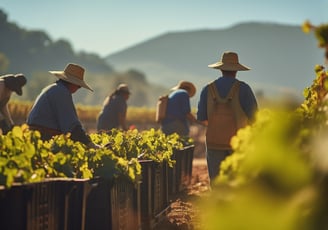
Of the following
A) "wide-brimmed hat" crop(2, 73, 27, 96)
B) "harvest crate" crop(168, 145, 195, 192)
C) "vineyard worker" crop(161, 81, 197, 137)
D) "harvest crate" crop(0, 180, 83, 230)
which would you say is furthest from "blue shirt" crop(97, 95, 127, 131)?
"harvest crate" crop(0, 180, 83, 230)

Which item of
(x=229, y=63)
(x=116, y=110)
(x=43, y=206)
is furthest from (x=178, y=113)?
(x=43, y=206)

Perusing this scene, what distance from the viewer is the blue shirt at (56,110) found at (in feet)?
25.7

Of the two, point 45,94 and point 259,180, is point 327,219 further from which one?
point 45,94

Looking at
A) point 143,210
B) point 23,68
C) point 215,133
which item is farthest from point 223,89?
point 23,68

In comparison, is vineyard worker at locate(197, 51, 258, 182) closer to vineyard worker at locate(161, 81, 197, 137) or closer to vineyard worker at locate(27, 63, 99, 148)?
vineyard worker at locate(27, 63, 99, 148)

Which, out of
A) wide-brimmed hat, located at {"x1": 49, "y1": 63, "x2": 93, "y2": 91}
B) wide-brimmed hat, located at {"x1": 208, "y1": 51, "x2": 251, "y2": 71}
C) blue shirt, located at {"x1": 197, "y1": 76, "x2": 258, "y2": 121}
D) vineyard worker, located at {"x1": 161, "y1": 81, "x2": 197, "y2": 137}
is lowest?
blue shirt, located at {"x1": 197, "y1": 76, "x2": 258, "y2": 121}

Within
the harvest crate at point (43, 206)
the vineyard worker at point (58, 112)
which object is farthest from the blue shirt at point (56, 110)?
the harvest crate at point (43, 206)

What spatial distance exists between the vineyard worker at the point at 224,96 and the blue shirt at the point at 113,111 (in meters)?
5.86

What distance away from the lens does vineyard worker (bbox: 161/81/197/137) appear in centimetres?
1327

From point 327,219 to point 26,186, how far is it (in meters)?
3.06

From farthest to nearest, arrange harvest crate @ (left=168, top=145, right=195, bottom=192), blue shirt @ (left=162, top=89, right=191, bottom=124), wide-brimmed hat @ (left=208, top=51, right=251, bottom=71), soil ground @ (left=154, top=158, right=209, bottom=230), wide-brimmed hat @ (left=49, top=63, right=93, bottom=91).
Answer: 1. blue shirt @ (left=162, top=89, right=191, bottom=124)
2. harvest crate @ (left=168, top=145, right=195, bottom=192)
3. soil ground @ (left=154, top=158, right=209, bottom=230)
4. wide-brimmed hat @ (left=208, top=51, right=251, bottom=71)
5. wide-brimmed hat @ (left=49, top=63, right=93, bottom=91)

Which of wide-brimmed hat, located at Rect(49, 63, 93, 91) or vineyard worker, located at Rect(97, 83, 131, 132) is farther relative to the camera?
vineyard worker, located at Rect(97, 83, 131, 132)

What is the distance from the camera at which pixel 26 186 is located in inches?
187

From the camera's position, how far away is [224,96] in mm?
8336
